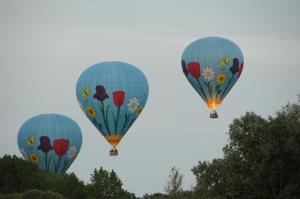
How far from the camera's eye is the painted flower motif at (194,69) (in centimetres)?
12069

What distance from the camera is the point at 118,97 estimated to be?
121m

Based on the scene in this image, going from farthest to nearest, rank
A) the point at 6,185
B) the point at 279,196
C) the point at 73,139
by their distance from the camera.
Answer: the point at 73,139 < the point at 6,185 < the point at 279,196

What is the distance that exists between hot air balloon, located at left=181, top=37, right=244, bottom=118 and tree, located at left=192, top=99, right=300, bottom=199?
35.5 metres

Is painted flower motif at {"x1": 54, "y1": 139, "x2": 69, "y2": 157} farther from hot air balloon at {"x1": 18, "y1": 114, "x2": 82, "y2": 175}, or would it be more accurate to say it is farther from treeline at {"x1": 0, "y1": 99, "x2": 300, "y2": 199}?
treeline at {"x1": 0, "y1": 99, "x2": 300, "y2": 199}

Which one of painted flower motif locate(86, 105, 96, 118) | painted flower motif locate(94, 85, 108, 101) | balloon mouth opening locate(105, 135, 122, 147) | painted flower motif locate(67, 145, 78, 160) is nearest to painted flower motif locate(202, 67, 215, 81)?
painted flower motif locate(94, 85, 108, 101)

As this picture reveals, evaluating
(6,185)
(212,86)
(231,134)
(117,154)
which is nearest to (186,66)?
(212,86)

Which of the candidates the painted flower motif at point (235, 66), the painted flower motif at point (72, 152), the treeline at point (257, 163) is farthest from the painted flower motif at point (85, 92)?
the treeline at point (257, 163)

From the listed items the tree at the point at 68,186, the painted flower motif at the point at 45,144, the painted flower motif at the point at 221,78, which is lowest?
the tree at the point at 68,186

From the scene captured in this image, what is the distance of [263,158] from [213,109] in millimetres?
38667

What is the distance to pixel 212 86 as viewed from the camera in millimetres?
121000

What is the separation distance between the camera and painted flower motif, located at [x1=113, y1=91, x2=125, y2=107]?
12081 centimetres

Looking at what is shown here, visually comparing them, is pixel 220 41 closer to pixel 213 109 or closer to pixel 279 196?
pixel 213 109

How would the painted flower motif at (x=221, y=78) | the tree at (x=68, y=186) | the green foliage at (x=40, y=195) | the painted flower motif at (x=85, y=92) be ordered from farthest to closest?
the tree at (x=68, y=186) < the painted flower motif at (x=85, y=92) < the painted flower motif at (x=221, y=78) < the green foliage at (x=40, y=195)

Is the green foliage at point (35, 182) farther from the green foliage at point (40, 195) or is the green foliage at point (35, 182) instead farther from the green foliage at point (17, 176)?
the green foliage at point (40, 195)
